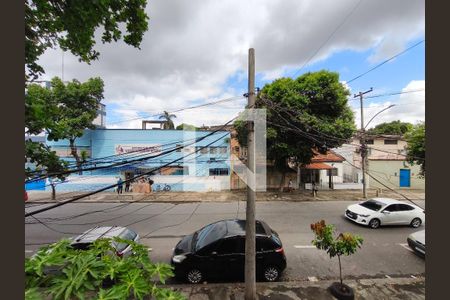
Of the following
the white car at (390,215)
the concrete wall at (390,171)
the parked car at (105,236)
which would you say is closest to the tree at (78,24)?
the parked car at (105,236)

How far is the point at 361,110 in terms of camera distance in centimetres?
1714

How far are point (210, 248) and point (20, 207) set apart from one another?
17.4ft

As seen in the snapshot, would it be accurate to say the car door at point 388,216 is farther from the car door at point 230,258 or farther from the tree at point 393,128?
the tree at point 393,128

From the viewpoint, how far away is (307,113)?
15.0 m

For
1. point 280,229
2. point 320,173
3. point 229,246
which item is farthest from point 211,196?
point 229,246

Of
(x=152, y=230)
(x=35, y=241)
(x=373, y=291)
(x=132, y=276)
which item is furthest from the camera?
(x=152, y=230)

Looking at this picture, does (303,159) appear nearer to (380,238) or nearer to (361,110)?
(361,110)

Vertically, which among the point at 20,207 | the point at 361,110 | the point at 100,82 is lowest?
the point at 20,207

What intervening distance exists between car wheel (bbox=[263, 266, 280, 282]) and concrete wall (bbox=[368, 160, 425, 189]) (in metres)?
20.9

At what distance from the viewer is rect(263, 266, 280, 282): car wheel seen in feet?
20.9

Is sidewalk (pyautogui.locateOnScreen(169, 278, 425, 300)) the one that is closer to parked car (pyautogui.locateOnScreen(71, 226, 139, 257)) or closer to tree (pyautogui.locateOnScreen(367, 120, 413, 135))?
parked car (pyautogui.locateOnScreen(71, 226, 139, 257))

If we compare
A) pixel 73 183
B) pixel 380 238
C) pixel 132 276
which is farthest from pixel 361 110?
pixel 73 183

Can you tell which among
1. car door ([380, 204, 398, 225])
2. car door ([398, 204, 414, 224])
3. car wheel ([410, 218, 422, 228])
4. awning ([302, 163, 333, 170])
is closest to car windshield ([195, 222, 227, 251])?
car door ([380, 204, 398, 225])

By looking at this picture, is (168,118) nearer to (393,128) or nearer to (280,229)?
(280,229)
